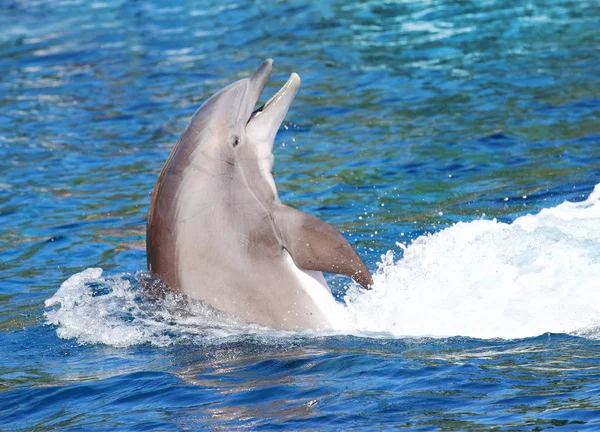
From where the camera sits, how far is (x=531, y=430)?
4.78 metres

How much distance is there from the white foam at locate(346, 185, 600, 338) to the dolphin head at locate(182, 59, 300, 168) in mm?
1263

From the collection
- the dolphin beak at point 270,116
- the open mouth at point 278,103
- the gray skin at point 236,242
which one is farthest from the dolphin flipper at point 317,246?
the open mouth at point 278,103

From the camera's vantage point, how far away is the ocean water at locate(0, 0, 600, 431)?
5.57m

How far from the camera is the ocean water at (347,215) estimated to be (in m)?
5.57

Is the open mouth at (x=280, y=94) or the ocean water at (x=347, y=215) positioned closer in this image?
the ocean water at (x=347, y=215)

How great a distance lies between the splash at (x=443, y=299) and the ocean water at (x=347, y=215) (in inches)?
0.8

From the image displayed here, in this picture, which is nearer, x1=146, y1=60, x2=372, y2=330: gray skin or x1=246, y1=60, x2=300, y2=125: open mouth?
x1=146, y1=60, x2=372, y2=330: gray skin

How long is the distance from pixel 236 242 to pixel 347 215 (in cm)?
364

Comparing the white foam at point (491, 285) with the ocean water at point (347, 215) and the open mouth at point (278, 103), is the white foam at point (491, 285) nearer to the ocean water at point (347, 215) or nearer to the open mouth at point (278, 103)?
the ocean water at point (347, 215)

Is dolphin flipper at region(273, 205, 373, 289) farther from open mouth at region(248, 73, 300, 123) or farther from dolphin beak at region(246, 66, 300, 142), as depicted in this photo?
open mouth at region(248, 73, 300, 123)

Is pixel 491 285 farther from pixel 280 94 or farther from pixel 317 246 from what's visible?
pixel 280 94

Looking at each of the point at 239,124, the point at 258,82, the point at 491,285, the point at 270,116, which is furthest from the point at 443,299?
the point at 258,82

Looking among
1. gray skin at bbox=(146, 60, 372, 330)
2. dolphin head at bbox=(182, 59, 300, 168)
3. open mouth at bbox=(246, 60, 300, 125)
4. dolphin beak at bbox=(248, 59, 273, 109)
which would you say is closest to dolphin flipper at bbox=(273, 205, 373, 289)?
gray skin at bbox=(146, 60, 372, 330)

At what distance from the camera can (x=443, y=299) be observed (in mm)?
7121
